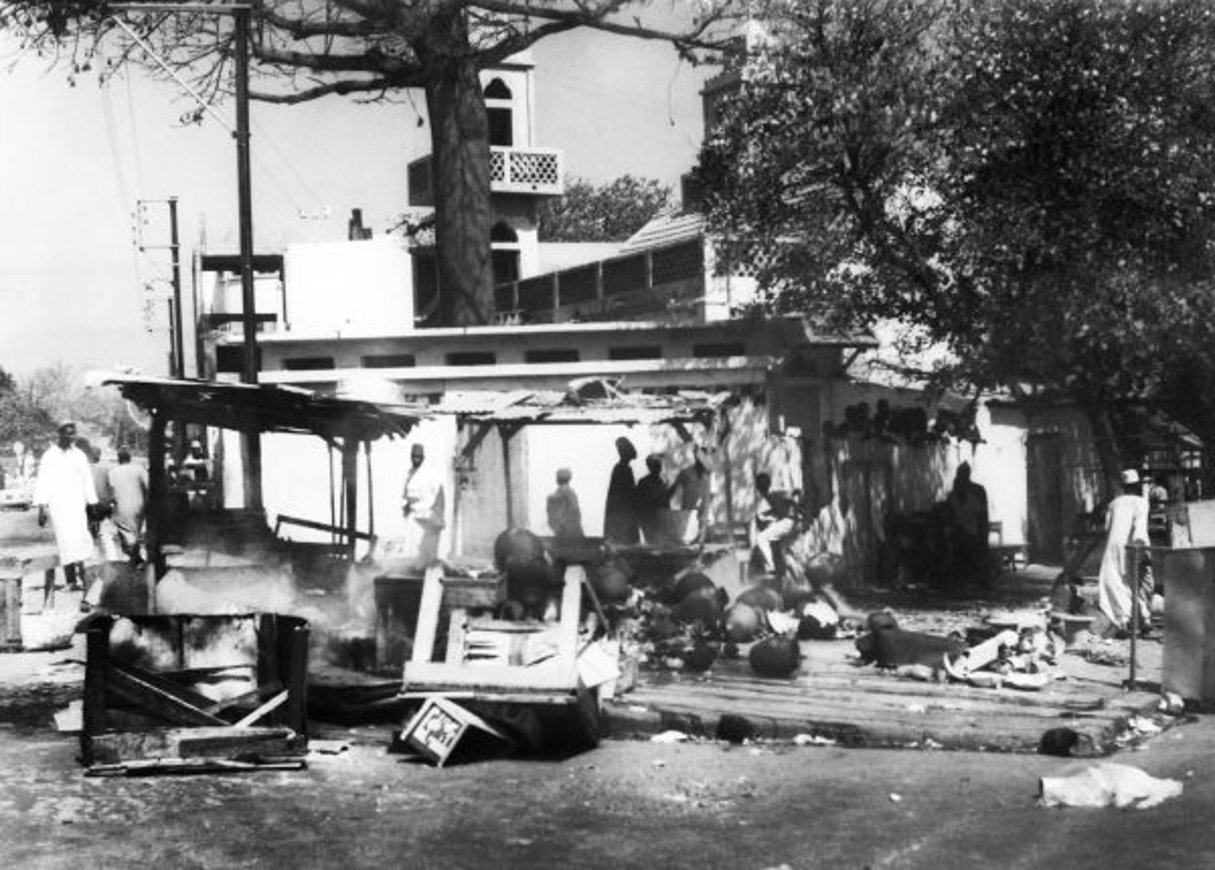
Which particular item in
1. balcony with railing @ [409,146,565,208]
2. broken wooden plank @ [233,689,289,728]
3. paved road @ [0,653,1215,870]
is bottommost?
paved road @ [0,653,1215,870]

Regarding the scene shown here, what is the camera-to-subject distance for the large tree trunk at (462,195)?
24.8 metres

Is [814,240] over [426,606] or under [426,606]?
over

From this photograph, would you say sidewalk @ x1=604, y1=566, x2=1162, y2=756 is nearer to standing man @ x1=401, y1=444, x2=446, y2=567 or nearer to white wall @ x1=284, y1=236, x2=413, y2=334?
standing man @ x1=401, y1=444, x2=446, y2=567

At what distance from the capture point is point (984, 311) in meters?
16.2

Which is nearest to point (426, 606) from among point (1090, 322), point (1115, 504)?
point (1115, 504)

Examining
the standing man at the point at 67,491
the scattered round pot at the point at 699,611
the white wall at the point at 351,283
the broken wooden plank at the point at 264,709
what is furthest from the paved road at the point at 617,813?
the white wall at the point at 351,283

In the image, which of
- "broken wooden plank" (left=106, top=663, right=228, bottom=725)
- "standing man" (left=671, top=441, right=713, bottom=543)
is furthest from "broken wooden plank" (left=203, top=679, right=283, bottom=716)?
"standing man" (left=671, top=441, right=713, bottom=543)

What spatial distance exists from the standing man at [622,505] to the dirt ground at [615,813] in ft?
25.0

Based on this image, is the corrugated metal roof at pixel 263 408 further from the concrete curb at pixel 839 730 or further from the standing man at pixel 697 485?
the standing man at pixel 697 485

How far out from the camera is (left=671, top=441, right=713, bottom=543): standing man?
17.1 meters

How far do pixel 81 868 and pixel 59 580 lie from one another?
15.0m

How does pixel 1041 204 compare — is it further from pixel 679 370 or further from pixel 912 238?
pixel 679 370

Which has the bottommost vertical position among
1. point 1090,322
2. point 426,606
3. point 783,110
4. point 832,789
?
point 832,789

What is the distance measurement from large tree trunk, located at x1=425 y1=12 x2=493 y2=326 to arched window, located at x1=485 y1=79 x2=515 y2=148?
17.6 metres
